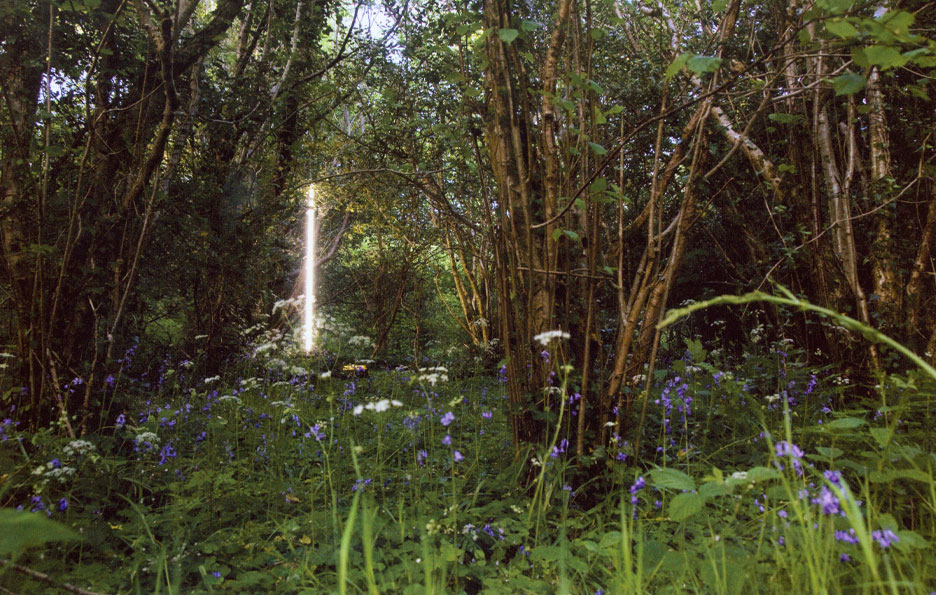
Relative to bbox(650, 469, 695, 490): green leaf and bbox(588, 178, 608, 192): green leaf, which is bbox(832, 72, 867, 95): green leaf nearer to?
bbox(588, 178, 608, 192): green leaf

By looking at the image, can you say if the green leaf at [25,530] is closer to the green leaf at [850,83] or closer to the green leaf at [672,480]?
the green leaf at [672,480]

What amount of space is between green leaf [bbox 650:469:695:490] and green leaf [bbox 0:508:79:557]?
136 centimetres

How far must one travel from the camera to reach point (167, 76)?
2.35 meters

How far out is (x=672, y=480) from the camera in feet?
4.54

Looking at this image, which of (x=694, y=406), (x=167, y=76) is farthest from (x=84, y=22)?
(x=694, y=406)

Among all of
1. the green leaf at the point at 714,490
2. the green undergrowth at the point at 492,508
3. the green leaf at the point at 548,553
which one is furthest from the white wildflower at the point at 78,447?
the green leaf at the point at 714,490

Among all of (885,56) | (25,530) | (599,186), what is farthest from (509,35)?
(25,530)

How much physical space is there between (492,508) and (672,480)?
1.02 metres

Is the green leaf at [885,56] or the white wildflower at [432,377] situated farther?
the white wildflower at [432,377]

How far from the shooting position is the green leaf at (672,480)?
1344 mm

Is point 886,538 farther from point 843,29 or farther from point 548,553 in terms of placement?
point 843,29

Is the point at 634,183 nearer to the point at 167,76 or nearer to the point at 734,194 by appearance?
the point at 734,194

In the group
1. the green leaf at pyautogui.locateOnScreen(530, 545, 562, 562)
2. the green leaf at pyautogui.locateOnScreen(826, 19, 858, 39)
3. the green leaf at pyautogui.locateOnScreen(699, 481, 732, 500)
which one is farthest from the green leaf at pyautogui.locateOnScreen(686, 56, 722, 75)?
the green leaf at pyautogui.locateOnScreen(530, 545, 562, 562)

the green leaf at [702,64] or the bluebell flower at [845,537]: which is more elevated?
the green leaf at [702,64]
